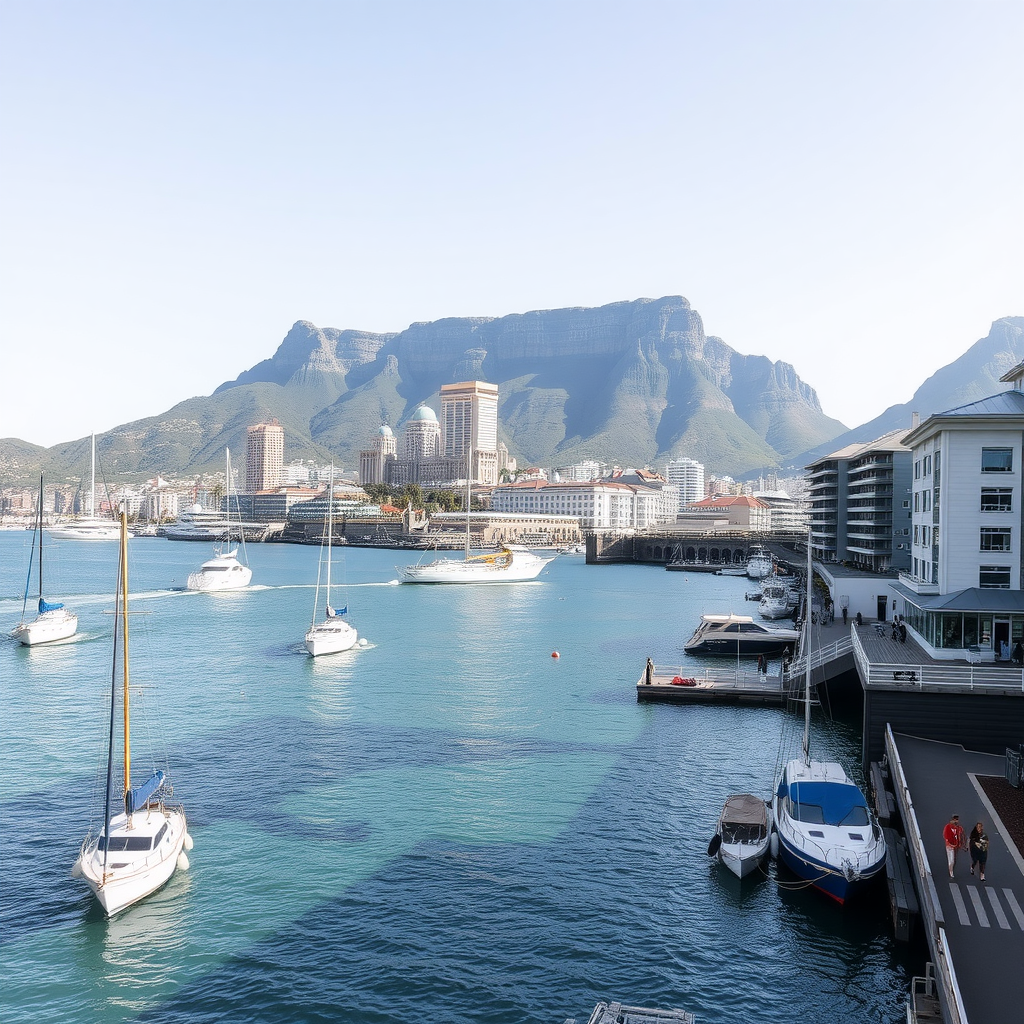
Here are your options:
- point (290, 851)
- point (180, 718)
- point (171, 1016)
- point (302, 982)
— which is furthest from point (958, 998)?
point (180, 718)

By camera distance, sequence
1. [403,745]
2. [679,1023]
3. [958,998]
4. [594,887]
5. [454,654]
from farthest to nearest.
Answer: [454,654] < [403,745] < [594,887] < [679,1023] < [958,998]

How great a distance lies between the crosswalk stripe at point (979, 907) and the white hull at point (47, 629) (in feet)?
240

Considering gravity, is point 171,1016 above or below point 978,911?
below

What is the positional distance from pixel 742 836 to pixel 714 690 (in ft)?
84.4

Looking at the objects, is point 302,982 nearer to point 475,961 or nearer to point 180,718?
point 475,961

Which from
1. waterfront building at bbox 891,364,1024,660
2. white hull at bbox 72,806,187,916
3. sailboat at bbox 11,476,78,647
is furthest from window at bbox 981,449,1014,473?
sailboat at bbox 11,476,78,647

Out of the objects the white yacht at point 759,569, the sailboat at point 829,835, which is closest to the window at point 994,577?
the sailboat at point 829,835

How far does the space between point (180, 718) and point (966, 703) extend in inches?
1611

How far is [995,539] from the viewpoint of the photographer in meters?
45.5

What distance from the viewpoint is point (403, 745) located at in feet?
148

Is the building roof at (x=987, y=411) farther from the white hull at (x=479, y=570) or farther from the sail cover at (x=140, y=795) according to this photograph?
the white hull at (x=479, y=570)

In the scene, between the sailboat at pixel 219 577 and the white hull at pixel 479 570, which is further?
the white hull at pixel 479 570

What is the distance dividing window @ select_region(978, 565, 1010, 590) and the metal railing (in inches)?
303

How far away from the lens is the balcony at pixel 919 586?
47109 millimetres
